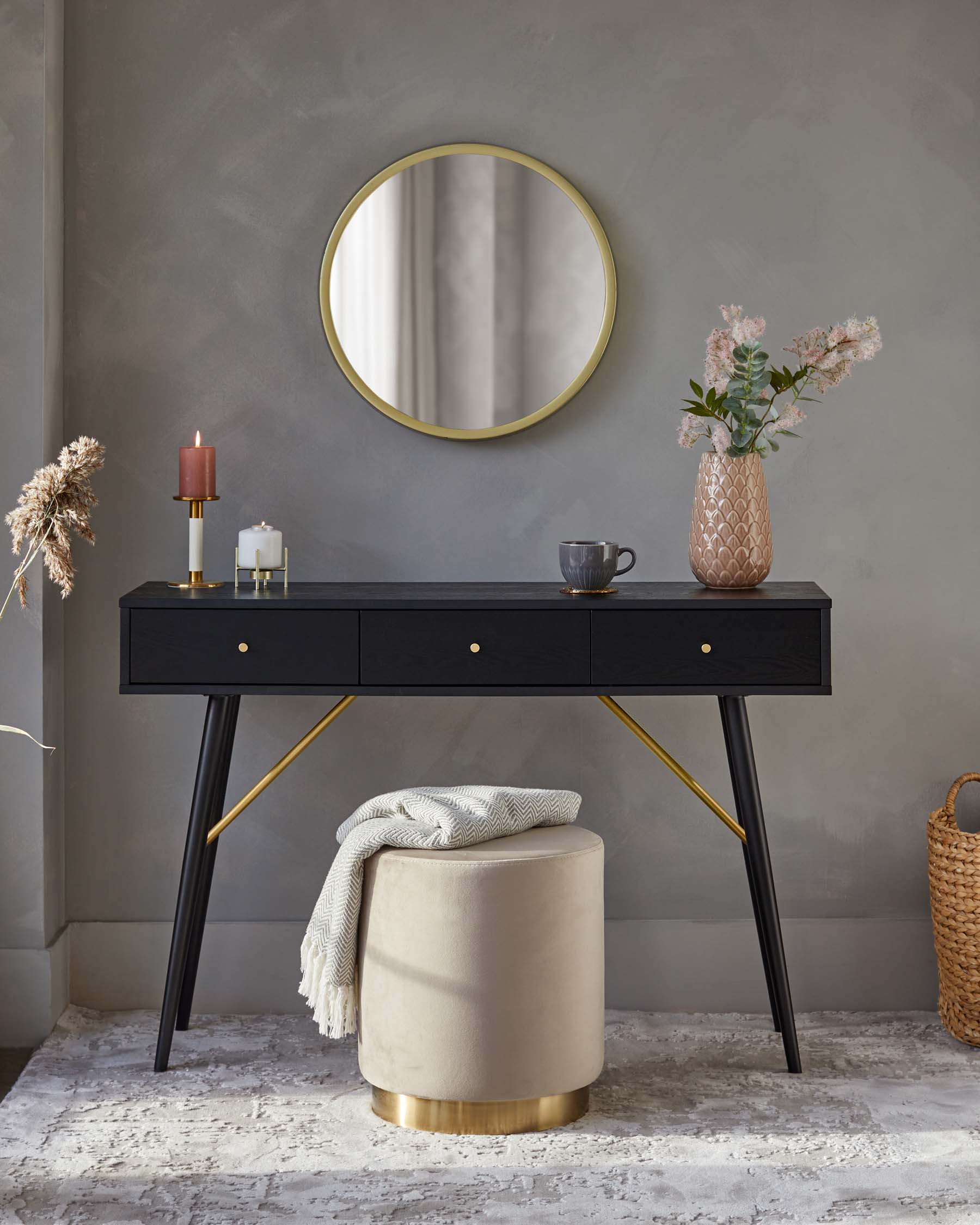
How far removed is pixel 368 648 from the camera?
6.90 feet

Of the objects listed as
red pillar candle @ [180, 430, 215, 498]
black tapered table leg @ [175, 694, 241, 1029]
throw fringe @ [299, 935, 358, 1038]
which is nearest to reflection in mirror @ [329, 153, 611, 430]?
red pillar candle @ [180, 430, 215, 498]

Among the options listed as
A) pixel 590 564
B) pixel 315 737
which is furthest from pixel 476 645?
pixel 315 737

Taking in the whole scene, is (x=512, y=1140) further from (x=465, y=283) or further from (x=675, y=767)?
(x=465, y=283)

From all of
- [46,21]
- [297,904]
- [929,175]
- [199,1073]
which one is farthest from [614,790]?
[46,21]

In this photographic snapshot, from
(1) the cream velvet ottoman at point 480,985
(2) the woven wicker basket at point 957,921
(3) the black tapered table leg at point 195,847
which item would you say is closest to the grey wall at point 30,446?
(3) the black tapered table leg at point 195,847

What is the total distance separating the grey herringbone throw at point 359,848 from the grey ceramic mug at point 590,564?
0.39 meters

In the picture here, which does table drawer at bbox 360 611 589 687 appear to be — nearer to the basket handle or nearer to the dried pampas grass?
the dried pampas grass

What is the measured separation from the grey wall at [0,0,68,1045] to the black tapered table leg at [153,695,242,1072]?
37cm

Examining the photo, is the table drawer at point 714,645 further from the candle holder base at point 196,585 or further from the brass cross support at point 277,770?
the candle holder base at point 196,585

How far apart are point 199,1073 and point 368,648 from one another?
0.84 m

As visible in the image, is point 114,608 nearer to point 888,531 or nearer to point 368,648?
point 368,648

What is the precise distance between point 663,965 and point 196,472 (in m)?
1.37

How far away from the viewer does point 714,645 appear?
2092 mm

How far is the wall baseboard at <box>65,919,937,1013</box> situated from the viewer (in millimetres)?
2549
